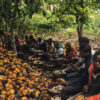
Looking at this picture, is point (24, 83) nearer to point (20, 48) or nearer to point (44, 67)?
point (44, 67)

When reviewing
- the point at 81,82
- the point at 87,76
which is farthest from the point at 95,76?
the point at 81,82

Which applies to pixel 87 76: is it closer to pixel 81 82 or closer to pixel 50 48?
pixel 81 82

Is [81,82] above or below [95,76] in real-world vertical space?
below

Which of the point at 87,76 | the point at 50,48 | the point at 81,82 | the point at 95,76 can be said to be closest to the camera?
the point at 95,76

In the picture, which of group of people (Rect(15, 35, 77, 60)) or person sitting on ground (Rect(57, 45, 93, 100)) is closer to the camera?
person sitting on ground (Rect(57, 45, 93, 100))

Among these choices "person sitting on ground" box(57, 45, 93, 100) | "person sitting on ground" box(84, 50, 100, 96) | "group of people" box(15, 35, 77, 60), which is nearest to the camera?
"person sitting on ground" box(84, 50, 100, 96)

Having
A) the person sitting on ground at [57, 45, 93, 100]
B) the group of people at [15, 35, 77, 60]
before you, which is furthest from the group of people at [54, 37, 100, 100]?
the group of people at [15, 35, 77, 60]

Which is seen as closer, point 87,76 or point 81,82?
point 87,76

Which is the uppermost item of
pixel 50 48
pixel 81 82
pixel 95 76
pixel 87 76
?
pixel 50 48

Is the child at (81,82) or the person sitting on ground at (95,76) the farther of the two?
the child at (81,82)

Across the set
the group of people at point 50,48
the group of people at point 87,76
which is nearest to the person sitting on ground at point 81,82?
the group of people at point 87,76

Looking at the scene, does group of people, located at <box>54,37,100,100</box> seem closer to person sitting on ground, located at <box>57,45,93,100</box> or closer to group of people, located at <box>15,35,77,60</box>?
person sitting on ground, located at <box>57,45,93,100</box>

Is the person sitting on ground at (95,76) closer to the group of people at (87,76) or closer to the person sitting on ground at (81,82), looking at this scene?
the group of people at (87,76)

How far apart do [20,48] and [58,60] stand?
2.58 meters
